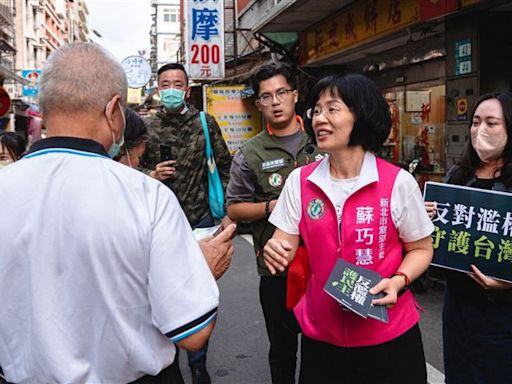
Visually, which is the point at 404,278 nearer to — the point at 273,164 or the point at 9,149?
the point at 273,164

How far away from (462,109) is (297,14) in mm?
4443

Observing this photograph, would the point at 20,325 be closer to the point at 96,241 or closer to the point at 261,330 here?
the point at 96,241

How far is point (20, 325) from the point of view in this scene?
154cm

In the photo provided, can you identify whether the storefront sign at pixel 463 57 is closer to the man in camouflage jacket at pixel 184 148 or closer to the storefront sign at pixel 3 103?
the man in camouflage jacket at pixel 184 148

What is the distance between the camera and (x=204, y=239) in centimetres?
210

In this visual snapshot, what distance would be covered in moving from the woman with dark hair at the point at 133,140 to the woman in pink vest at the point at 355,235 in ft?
4.26

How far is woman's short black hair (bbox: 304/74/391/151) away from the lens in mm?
2311

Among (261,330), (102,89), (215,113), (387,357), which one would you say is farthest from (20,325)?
(215,113)

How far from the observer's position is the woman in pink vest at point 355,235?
87.5 inches

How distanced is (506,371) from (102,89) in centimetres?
232

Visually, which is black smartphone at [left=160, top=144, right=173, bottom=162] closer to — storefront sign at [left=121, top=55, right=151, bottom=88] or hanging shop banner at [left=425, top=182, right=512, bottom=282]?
hanging shop banner at [left=425, top=182, right=512, bottom=282]

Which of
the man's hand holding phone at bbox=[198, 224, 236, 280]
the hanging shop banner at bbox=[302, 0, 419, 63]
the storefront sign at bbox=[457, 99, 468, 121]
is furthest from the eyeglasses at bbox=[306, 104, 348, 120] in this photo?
the hanging shop banner at bbox=[302, 0, 419, 63]

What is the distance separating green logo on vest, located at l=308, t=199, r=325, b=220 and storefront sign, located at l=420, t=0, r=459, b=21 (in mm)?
5243

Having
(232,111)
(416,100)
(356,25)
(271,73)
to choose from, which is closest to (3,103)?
(232,111)
